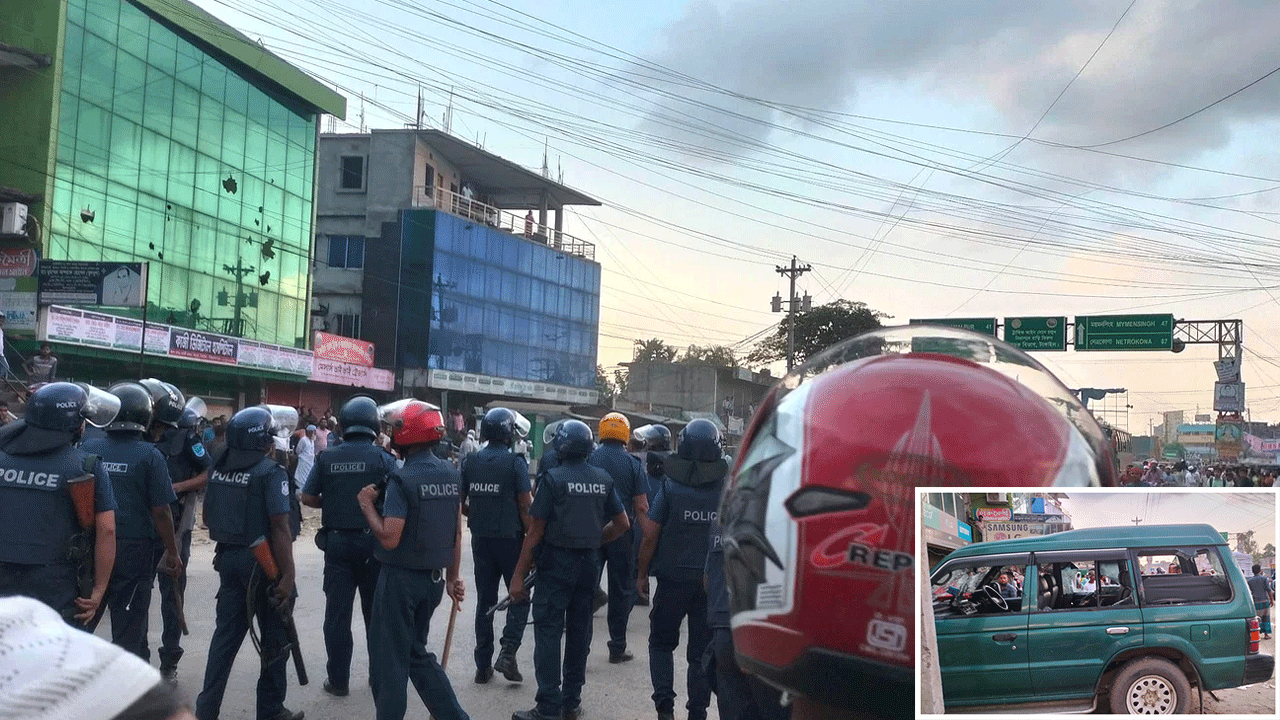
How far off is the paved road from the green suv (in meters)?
4.92

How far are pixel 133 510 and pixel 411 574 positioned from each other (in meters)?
2.01

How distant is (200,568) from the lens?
463 inches

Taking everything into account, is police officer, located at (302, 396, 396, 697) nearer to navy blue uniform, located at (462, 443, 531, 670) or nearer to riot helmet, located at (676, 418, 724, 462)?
navy blue uniform, located at (462, 443, 531, 670)

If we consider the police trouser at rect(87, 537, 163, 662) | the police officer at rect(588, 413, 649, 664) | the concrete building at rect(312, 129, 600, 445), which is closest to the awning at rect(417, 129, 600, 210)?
the concrete building at rect(312, 129, 600, 445)

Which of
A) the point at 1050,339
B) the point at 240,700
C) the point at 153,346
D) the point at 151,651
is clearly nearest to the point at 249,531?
the point at 240,700

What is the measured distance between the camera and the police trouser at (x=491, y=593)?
7637mm

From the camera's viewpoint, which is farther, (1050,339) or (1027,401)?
(1050,339)

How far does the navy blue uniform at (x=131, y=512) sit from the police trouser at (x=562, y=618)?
7.74 feet

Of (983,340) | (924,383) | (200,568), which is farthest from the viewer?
(200,568)

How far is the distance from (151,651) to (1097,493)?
8010 mm

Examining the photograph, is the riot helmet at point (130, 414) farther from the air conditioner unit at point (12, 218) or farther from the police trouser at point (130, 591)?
the air conditioner unit at point (12, 218)

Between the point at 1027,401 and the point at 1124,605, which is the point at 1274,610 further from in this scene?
the point at 1027,401

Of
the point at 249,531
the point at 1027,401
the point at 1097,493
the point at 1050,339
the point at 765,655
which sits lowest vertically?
the point at 249,531

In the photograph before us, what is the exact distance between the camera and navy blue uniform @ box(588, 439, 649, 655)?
8.59m
